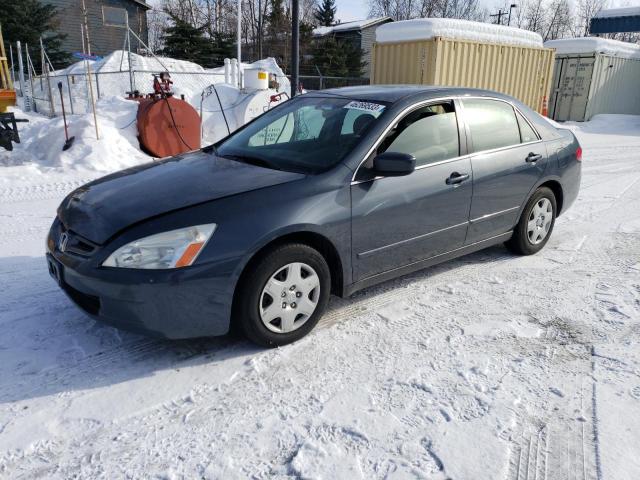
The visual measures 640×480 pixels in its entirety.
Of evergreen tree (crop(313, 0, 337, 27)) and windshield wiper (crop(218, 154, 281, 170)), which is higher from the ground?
evergreen tree (crop(313, 0, 337, 27))

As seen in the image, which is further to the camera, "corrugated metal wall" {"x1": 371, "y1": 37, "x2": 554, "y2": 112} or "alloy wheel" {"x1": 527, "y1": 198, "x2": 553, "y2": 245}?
"corrugated metal wall" {"x1": 371, "y1": 37, "x2": 554, "y2": 112}

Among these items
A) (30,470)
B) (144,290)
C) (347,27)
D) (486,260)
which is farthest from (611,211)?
(347,27)

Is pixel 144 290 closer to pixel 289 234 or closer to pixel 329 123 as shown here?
pixel 289 234

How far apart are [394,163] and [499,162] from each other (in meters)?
1.39

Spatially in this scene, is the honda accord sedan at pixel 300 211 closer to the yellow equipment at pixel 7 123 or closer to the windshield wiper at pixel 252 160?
the windshield wiper at pixel 252 160

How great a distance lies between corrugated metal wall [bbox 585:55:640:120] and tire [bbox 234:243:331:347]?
1891 cm

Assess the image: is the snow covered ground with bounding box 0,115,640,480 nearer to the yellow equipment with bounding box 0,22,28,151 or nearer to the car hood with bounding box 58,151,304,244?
the car hood with bounding box 58,151,304,244

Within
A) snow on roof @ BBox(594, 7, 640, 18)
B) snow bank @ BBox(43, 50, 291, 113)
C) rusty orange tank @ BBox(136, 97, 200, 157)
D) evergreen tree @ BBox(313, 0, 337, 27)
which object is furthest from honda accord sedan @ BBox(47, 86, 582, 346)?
evergreen tree @ BBox(313, 0, 337, 27)

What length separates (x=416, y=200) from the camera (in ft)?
12.2

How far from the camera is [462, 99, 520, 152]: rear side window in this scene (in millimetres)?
4223

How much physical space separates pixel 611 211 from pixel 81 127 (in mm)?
8749

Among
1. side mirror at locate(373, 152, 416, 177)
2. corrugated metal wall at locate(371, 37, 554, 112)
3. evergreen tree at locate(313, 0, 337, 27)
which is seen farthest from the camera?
evergreen tree at locate(313, 0, 337, 27)

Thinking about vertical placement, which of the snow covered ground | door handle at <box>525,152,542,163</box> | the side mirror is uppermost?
the side mirror

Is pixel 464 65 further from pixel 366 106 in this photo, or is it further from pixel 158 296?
pixel 158 296
